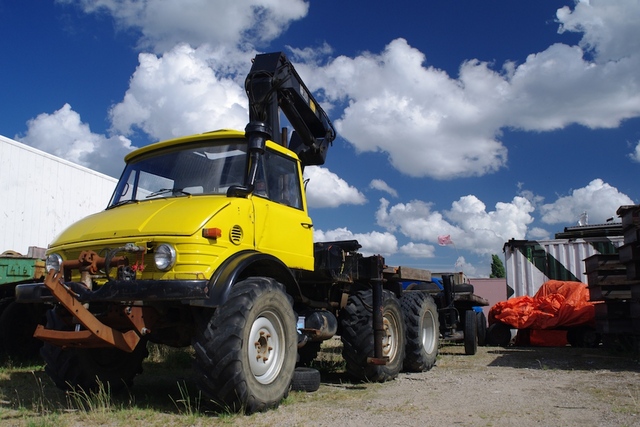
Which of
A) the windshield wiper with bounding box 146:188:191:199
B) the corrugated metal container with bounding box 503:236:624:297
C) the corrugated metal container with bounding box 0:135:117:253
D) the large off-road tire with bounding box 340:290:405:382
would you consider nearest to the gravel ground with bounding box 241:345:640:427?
the large off-road tire with bounding box 340:290:405:382

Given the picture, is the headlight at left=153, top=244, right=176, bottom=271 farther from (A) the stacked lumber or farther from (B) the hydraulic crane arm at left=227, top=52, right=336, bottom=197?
(A) the stacked lumber

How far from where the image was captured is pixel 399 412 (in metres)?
5.36

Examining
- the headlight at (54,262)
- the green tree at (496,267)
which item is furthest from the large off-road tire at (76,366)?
the green tree at (496,267)

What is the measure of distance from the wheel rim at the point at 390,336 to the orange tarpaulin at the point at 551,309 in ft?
21.6

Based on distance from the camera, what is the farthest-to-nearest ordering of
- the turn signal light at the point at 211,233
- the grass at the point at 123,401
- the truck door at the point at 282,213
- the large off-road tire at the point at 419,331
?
the large off-road tire at the point at 419,331, the truck door at the point at 282,213, the turn signal light at the point at 211,233, the grass at the point at 123,401

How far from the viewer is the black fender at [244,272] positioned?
4883 millimetres

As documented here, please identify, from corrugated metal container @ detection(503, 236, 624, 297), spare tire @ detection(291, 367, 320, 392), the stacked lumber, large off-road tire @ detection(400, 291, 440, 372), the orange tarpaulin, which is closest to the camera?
spare tire @ detection(291, 367, 320, 392)

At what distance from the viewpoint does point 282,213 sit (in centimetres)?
640

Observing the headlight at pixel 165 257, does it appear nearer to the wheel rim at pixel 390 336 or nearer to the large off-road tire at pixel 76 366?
the large off-road tire at pixel 76 366

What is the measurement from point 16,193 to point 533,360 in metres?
11.8

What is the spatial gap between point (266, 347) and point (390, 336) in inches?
120

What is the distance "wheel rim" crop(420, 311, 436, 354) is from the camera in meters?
9.25

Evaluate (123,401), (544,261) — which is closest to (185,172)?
(123,401)

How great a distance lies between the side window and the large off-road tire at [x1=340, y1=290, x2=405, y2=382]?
1.72 meters
